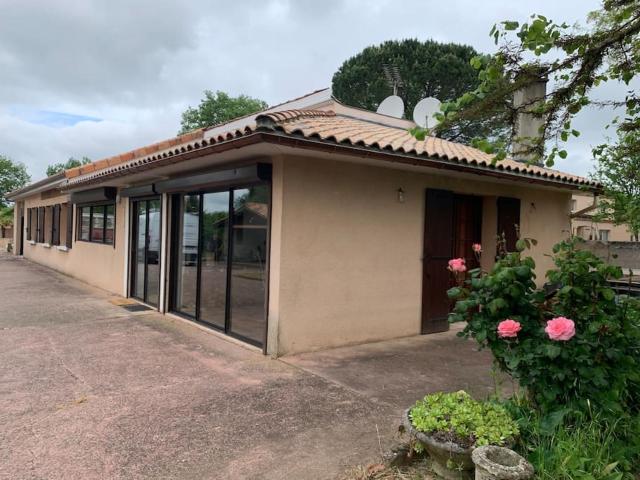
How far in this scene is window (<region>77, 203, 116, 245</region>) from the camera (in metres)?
11.3

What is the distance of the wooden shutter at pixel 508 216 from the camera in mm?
8266

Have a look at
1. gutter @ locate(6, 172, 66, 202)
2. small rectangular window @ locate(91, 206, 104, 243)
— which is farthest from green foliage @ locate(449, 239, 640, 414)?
gutter @ locate(6, 172, 66, 202)

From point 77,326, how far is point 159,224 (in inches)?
92.8

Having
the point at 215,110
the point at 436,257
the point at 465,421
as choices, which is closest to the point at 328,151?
the point at 436,257

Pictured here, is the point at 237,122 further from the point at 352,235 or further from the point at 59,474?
the point at 59,474

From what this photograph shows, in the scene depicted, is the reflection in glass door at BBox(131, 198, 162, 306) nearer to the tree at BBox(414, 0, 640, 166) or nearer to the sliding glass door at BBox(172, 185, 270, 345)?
the sliding glass door at BBox(172, 185, 270, 345)

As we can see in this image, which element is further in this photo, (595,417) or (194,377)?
(194,377)

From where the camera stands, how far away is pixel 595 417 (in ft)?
8.83

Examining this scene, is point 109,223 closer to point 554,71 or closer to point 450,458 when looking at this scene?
point 554,71

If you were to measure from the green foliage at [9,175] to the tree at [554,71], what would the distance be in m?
51.3

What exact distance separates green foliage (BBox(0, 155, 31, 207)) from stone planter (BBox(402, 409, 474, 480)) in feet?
170

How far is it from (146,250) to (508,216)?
7202 mm

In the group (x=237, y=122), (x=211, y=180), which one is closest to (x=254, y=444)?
(x=211, y=180)

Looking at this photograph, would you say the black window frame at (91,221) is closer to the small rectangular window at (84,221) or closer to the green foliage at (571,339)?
the small rectangular window at (84,221)
